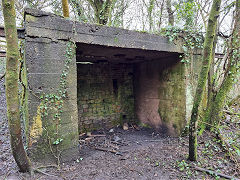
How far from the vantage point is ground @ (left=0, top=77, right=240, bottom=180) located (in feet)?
8.40

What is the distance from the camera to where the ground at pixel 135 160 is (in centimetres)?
256

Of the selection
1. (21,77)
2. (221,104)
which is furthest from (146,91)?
(21,77)

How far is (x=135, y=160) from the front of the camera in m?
3.12

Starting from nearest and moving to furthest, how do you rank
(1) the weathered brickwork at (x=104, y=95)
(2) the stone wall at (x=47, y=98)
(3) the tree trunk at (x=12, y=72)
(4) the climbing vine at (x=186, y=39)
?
(3) the tree trunk at (x=12, y=72), (2) the stone wall at (x=47, y=98), (4) the climbing vine at (x=186, y=39), (1) the weathered brickwork at (x=104, y=95)

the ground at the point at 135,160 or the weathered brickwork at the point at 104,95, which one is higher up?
the weathered brickwork at the point at 104,95

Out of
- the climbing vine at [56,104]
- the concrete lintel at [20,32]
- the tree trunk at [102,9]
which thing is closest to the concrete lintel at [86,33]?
the concrete lintel at [20,32]

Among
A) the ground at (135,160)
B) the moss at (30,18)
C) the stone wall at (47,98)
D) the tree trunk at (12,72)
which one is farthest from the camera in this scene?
the ground at (135,160)

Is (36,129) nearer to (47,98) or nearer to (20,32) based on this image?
(47,98)

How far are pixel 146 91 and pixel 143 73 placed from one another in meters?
0.65

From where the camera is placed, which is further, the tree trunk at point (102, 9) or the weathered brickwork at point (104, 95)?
the tree trunk at point (102, 9)

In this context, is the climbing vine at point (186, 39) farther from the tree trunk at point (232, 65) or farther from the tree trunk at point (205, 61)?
the tree trunk at point (205, 61)

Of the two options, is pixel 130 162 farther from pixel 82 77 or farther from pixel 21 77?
pixel 82 77

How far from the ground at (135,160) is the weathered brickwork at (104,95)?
0.86 m

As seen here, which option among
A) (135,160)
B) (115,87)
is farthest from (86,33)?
(115,87)
